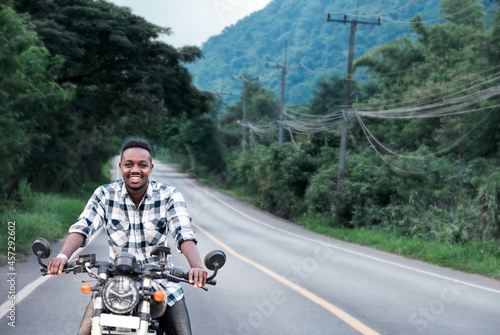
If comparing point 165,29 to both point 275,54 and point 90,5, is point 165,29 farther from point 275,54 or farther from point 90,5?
point 275,54

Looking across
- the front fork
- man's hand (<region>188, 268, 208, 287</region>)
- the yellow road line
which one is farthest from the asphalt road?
the front fork

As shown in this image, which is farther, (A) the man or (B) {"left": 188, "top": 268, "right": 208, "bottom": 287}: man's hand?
(A) the man

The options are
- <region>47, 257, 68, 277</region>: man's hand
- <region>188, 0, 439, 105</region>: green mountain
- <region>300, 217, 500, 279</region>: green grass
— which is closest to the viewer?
<region>47, 257, 68, 277</region>: man's hand

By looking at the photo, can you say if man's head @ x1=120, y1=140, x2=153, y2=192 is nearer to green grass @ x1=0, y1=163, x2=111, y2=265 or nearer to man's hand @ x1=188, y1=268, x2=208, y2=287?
man's hand @ x1=188, y1=268, x2=208, y2=287

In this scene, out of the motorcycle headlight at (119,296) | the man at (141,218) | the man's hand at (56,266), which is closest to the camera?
the motorcycle headlight at (119,296)

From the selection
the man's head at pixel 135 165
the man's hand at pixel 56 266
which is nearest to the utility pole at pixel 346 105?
the man's head at pixel 135 165

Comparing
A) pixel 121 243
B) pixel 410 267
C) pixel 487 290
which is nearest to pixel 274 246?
pixel 410 267

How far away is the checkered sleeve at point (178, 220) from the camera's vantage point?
3912 millimetres

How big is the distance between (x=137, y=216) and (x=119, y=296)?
0.95 metres

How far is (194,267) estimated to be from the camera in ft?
11.9

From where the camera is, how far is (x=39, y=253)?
143 inches

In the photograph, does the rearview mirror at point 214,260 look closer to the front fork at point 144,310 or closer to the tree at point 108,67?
the front fork at point 144,310

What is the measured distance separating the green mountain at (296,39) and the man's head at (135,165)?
77.6 m

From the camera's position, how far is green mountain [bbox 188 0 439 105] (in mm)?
85750
